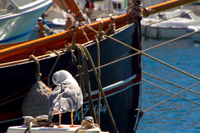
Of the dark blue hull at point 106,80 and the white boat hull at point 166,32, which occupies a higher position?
the dark blue hull at point 106,80

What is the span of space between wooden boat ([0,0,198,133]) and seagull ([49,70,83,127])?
3.41 feet

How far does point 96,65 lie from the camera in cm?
589

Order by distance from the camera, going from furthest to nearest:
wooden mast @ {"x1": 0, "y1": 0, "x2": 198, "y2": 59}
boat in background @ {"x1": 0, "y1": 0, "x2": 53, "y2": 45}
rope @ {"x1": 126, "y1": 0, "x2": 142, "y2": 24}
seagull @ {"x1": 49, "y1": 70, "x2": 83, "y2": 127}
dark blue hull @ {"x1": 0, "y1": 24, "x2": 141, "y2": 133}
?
boat in background @ {"x1": 0, "y1": 0, "x2": 53, "y2": 45}, rope @ {"x1": 126, "y1": 0, "x2": 142, "y2": 24}, wooden mast @ {"x1": 0, "y1": 0, "x2": 198, "y2": 59}, dark blue hull @ {"x1": 0, "y1": 24, "x2": 141, "y2": 133}, seagull @ {"x1": 49, "y1": 70, "x2": 83, "y2": 127}

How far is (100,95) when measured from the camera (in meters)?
5.78

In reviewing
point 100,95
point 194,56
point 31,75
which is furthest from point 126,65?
A: point 194,56

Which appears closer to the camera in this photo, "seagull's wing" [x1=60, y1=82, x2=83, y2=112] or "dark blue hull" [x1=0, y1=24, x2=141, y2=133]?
"seagull's wing" [x1=60, y1=82, x2=83, y2=112]

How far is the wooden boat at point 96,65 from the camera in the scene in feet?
16.8

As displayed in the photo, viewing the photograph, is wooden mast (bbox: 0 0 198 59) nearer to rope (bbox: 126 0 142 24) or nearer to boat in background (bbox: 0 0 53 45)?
rope (bbox: 126 0 142 24)

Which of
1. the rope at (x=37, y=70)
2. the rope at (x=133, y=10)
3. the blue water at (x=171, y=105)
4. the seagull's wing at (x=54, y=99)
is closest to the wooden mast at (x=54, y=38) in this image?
the rope at (x=133, y=10)

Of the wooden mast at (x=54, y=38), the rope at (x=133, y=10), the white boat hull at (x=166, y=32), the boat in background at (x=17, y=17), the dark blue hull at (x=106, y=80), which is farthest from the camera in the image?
the white boat hull at (x=166, y=32)

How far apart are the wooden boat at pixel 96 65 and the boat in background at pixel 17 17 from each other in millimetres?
2700

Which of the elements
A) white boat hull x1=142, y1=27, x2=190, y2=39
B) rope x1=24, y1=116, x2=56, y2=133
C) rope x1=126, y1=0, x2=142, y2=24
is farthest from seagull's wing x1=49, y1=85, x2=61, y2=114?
white boat hull x1=142, y1=27, x2=190, y2=39

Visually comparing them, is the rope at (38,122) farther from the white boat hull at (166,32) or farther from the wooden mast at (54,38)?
the white boat hull at (166,32)

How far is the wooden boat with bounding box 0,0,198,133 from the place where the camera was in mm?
5121
